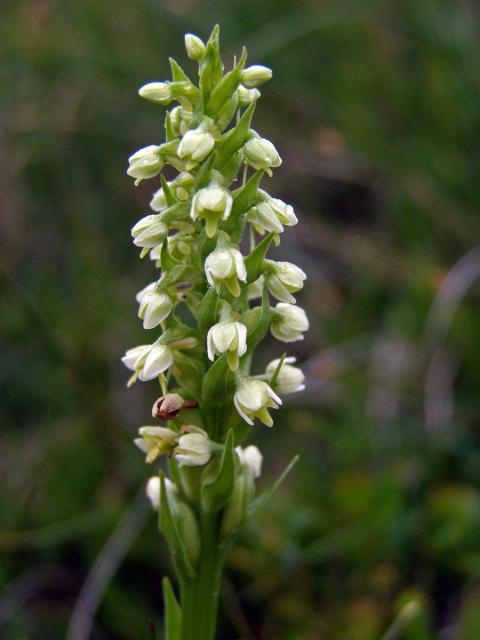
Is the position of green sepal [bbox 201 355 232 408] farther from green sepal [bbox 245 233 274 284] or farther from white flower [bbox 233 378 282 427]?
green sepal [bbox 245 233 274 284]

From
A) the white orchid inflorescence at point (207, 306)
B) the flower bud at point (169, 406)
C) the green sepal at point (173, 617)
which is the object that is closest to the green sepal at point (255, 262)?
the white orchid inflorescence at point (207, 306)

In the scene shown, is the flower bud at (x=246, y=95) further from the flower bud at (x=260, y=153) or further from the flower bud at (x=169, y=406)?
the flower bud at (x=169, y=406)

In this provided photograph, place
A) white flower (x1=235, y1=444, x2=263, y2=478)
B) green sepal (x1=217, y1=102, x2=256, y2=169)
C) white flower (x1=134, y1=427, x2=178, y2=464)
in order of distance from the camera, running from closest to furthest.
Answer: green sepal (x1=217, y1=102, x2=256, y2=169) < white flower (x1=134, y1=427, x2=178, y2=464) < white flower (x1=235, y1=444, x2=263, y2=478)

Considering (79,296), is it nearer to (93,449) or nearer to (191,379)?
(93,449)

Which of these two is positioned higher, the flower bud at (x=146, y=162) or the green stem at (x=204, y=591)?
the flower bud at (x=146, y=162)

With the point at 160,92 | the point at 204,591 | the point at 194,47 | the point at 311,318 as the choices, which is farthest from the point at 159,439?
the point at 311,318

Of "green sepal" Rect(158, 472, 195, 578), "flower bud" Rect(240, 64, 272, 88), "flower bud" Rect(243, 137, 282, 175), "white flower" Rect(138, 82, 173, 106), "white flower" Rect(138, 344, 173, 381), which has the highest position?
"white flower" Rect(138, 82, 173, 106)

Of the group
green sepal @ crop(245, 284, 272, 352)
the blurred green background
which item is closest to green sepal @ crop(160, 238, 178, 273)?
green sepal @ crop(245, 284, 272, 352)
